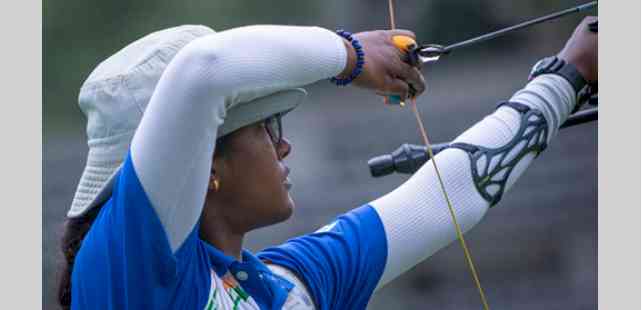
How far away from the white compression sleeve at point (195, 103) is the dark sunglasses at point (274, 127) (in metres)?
0.13

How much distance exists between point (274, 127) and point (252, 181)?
0.28 ft

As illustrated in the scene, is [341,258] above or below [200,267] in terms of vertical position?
below

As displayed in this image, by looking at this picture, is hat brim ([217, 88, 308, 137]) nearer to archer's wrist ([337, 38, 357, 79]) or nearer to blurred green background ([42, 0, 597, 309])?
archer's wrist ([337, 38, 357, 79])

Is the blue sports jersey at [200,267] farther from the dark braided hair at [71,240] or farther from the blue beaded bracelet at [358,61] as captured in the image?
the blue beaded bracelet at [358,61]

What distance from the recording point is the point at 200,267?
4.57 ft

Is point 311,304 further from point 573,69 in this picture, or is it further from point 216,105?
point 573,69

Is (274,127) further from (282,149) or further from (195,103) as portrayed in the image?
(195,103)

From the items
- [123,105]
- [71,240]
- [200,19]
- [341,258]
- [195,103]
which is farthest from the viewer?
[200,19]

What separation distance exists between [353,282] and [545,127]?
37 centimetres

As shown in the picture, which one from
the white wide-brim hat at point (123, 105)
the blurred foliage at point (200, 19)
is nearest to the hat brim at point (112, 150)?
the white wide-brim hat at point (123, 105)

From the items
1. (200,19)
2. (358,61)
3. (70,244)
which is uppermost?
(358,61)

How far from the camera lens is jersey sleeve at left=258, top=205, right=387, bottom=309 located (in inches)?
61.9

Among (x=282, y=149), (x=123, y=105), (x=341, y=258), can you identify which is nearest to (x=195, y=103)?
(x=123, y=105)

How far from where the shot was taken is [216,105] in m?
1.28
